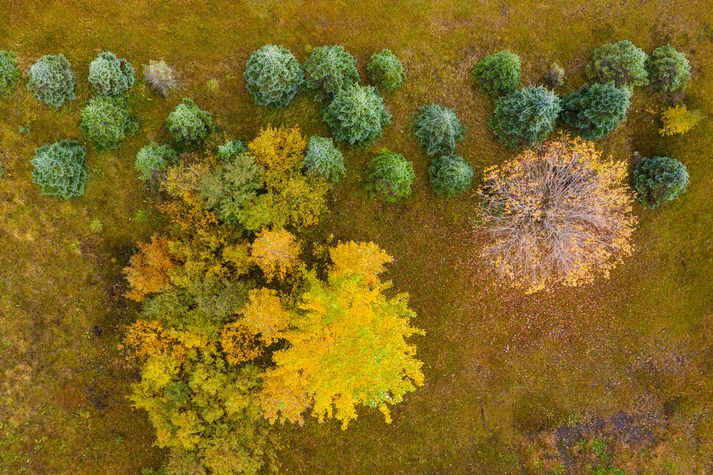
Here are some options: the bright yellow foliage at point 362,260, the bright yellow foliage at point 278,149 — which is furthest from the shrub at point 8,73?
the bright yellow foliage at point 362,260

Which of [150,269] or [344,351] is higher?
[150,269]

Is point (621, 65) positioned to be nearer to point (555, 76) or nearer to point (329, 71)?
point (555, 76)

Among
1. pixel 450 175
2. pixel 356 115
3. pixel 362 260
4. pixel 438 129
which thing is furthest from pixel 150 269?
pixel 438 129

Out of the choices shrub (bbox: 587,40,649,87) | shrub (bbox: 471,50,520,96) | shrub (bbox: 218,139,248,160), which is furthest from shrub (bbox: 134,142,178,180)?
shrub (bbox: 587,40,649,87)

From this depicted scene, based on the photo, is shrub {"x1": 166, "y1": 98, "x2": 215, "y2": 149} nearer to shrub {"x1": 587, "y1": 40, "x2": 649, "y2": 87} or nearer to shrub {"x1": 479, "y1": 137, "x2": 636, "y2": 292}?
shrub {"x1": 479, "y1": 137, "x2": 636, "y2": 292}

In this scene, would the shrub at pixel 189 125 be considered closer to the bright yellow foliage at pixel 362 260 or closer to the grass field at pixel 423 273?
the grass field at pixel 423 273
